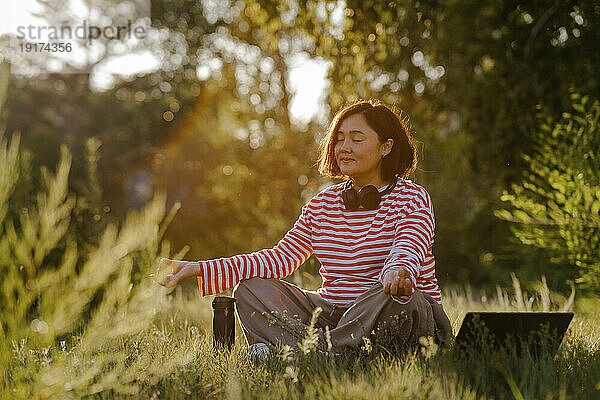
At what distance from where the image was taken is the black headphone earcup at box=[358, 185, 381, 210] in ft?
9.77

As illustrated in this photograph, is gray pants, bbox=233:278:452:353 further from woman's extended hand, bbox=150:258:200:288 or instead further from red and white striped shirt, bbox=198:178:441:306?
woman's extended hand, bbox=150:258:200:288

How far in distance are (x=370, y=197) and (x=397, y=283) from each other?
2.16 ft

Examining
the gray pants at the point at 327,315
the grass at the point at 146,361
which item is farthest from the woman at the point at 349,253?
the grass at the point at 146,361

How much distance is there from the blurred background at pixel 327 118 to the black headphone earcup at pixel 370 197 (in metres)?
0.91

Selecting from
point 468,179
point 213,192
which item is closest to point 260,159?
point 213,192

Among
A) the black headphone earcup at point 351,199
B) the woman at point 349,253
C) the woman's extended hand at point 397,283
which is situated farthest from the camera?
the black headphone earcup at point 351,199

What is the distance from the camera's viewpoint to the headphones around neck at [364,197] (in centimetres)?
298

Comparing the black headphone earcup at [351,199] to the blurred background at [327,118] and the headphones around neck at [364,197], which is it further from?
the blurred background at [327,118]

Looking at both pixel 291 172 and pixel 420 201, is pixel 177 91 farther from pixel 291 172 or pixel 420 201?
pixel 420 201

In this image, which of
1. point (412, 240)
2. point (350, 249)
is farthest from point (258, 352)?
point (412, 240)

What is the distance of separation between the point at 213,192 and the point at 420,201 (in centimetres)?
895

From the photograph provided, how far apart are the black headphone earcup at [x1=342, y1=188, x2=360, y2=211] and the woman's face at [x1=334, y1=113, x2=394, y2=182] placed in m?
0.10

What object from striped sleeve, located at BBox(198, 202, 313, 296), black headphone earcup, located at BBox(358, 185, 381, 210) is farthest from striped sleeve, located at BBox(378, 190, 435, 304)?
striped sleeve, located at BBox(198, 202, 313, 296)

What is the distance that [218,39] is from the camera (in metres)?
14.5
